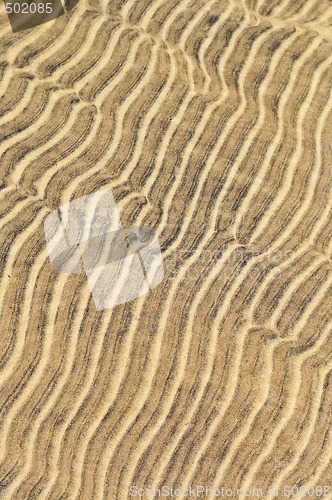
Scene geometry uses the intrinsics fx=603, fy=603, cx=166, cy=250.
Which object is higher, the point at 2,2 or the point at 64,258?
the point at 2,2

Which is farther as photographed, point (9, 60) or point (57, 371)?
point (9, 60)

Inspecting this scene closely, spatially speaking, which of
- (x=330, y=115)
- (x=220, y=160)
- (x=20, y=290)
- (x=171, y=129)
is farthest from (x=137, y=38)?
(x=20, y=290)

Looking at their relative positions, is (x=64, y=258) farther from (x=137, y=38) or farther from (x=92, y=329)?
(x=137, y=38)

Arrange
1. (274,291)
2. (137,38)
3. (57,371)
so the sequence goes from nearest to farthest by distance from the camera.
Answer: (57,371) < (274,291) < (137,38)

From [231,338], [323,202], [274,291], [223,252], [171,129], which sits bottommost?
[231,338]

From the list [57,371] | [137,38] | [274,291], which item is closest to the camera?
[57,371]
